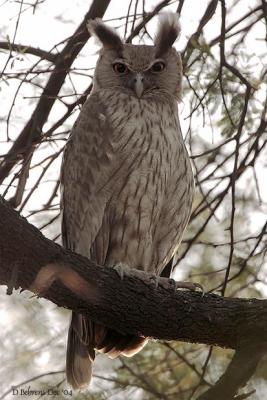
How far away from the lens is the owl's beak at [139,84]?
4.08 m

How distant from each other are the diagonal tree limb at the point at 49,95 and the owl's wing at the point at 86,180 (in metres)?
0.17

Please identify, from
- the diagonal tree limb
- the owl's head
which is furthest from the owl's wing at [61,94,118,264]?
the owl's head

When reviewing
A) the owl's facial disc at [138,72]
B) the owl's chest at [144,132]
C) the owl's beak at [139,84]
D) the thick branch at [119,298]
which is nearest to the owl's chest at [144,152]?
the owl's chest at [144,132]

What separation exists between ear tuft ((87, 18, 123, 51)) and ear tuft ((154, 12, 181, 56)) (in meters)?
0.22

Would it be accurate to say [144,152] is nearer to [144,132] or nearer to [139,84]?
[144,132]

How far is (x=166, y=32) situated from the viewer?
4387 mm

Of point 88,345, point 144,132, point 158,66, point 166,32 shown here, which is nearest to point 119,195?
point 144,132

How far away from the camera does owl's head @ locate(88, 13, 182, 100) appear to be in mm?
4242

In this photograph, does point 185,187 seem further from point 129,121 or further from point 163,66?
point 163,66

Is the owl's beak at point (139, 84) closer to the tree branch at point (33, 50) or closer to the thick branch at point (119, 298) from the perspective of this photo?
the tree branch at point (33, 50)

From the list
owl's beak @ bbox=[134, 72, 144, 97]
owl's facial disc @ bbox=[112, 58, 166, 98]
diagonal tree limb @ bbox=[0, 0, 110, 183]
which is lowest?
diagonal tree limb @ bbox=[0, 0, 110, 183]

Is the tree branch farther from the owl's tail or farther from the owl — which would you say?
the owl's tail

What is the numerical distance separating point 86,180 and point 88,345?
76 centimetres

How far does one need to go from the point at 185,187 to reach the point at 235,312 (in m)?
0.94
